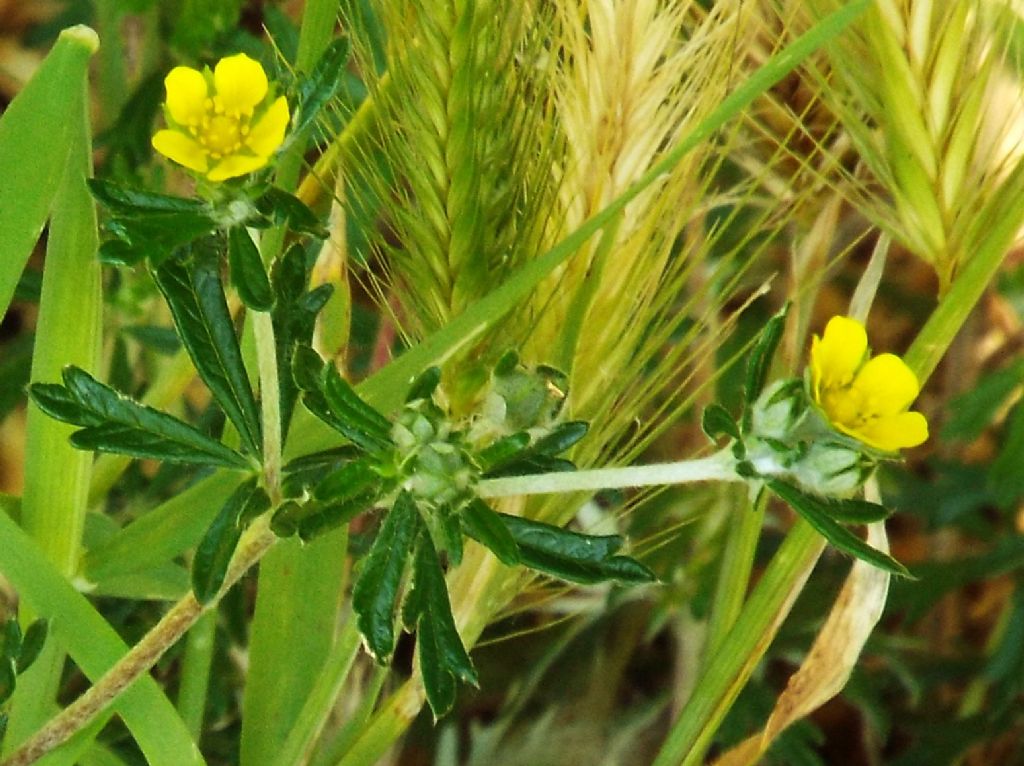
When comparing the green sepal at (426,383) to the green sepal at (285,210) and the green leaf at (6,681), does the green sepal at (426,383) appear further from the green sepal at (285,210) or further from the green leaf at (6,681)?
the green leaf at (6,681)

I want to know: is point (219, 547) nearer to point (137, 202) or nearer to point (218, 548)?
point (218, 548)

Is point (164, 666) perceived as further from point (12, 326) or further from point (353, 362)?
point (12, 326)

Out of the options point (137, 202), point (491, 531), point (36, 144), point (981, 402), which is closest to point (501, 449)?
point (491, 531)

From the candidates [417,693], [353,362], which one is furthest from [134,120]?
[417,693]

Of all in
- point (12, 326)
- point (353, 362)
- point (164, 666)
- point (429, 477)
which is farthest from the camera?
point (12, 326)

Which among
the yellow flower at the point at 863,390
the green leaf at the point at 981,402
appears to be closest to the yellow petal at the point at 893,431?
the yellow flower at the point at 863,390
